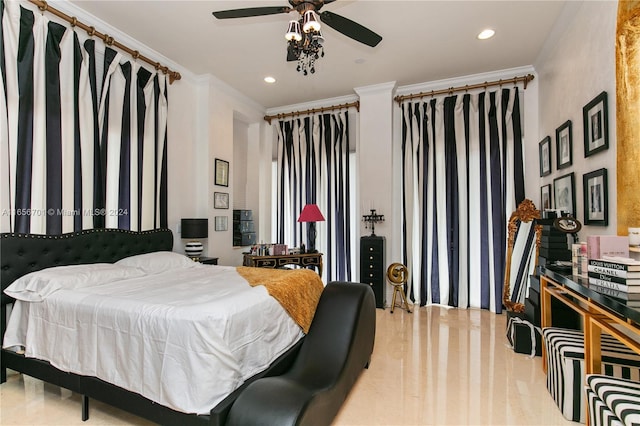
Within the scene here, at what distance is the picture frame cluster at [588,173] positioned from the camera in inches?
88.7

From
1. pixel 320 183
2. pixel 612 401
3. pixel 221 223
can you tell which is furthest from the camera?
pixel 320 183

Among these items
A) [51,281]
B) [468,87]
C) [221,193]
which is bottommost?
[51,281]

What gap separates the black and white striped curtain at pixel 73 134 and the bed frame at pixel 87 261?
12 cm

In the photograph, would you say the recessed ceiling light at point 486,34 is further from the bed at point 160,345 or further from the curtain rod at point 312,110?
the bed at point 160,345

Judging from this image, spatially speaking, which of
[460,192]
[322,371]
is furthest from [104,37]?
[460,192]

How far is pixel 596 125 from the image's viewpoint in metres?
2.34

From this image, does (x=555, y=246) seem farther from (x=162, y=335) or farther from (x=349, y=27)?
(x=162, y=335)

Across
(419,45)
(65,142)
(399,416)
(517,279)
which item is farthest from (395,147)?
(65,142)

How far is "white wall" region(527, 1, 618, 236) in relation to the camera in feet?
7.13

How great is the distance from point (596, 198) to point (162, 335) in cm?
314

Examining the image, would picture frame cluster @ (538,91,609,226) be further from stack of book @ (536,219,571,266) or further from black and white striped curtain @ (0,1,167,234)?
black and white striped curtain @ (0,1,167,234)

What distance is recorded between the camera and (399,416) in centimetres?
200

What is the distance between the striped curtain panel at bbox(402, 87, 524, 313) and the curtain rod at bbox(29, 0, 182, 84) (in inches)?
126

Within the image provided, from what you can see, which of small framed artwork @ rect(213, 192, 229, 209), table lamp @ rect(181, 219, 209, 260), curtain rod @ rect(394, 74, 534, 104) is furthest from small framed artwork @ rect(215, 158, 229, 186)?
curtain rod @ rect(394, 74, 534, 104)
